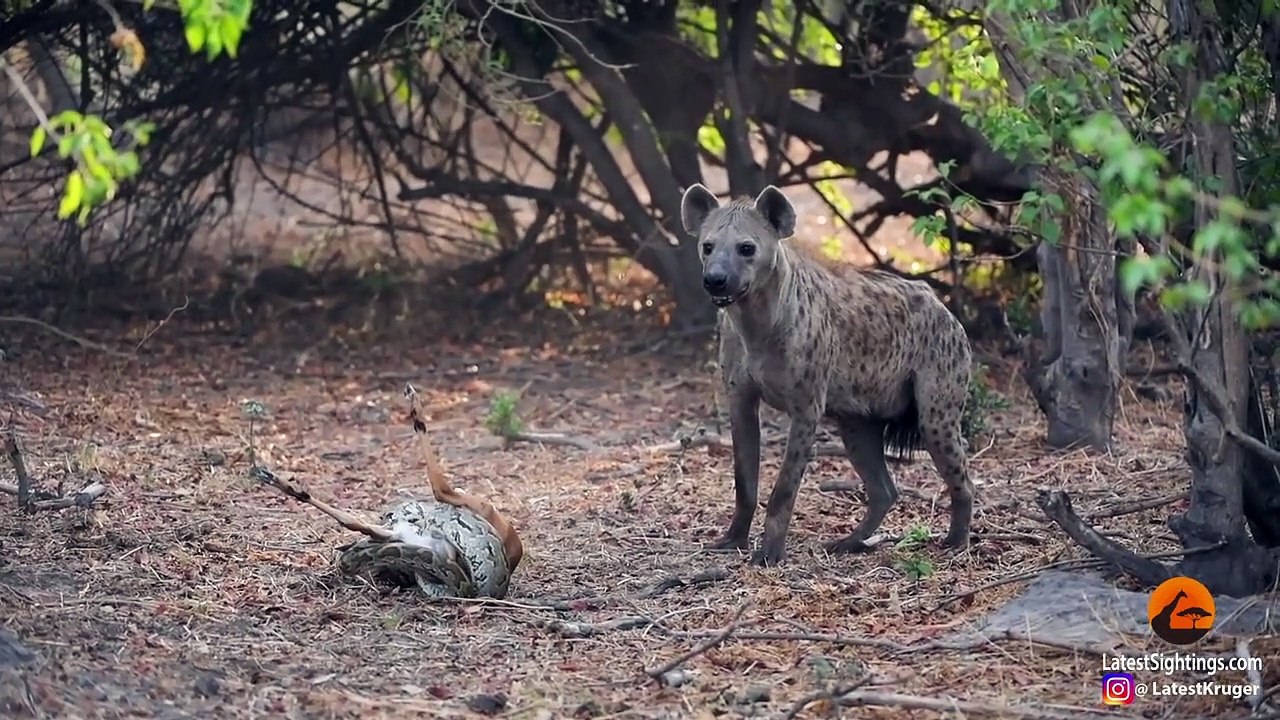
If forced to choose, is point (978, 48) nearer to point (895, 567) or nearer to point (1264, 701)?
point (895, 567)

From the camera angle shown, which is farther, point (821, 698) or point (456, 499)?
point (456, 499)

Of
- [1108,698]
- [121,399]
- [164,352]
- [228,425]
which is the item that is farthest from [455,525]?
[164,352]

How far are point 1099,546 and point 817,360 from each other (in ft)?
5.04

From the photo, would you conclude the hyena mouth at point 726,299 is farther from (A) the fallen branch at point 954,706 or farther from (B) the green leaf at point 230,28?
(B) the green leaf at point 230,28

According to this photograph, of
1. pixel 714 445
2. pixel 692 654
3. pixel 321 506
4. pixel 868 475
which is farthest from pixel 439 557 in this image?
pixel 714 445

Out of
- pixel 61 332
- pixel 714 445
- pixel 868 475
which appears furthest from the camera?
pixel 714 445

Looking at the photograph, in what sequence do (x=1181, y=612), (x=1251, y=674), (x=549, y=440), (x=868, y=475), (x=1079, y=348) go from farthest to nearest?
(x=549, y=440) < (x=1079, y=348) < (x=868, y=475) < (x=1181, y=612) < (x=1251, y=674)

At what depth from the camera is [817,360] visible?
638 cm

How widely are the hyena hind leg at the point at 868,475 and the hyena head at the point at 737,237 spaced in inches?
35.7

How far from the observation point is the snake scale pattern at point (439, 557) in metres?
5.44

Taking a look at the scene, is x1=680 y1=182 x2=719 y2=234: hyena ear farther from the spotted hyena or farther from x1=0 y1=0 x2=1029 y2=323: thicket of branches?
x1=0 y1=0 x2=1029 y2=323: thicket of branches

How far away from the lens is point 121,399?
8766 mm

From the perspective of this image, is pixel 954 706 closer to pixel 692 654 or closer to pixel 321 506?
pixel 692 654

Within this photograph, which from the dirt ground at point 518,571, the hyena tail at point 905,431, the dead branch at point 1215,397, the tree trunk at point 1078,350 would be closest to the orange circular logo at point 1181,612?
the dirt ground at point 518,571
